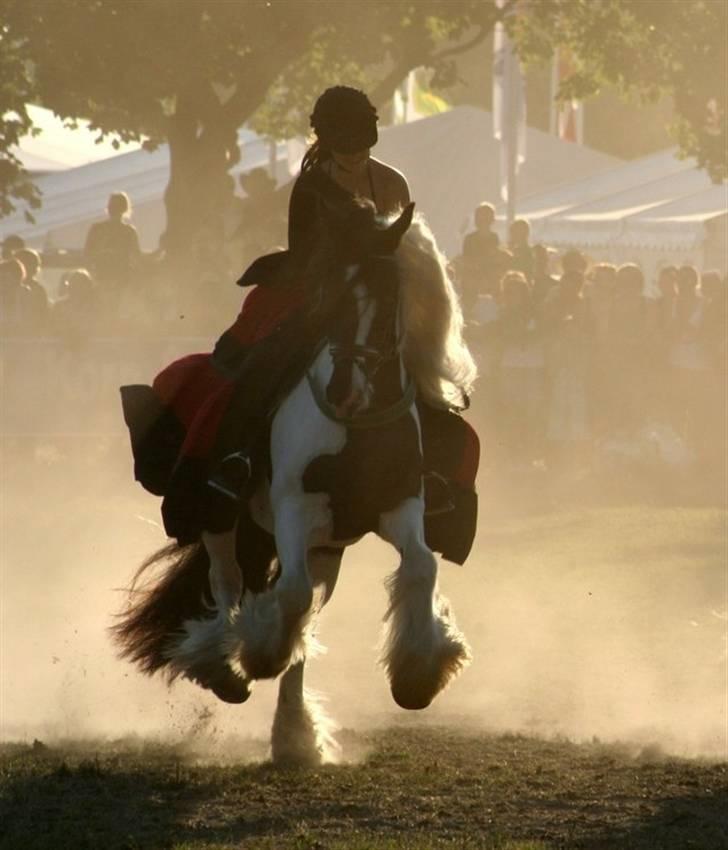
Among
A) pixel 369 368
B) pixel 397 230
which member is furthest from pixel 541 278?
pixel 369 368

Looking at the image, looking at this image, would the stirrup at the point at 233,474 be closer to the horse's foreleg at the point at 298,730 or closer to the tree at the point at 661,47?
the horse's foreleg at the point at 298,730

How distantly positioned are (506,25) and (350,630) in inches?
496

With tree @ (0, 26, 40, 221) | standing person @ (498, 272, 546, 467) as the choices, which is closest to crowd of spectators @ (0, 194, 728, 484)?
standing person @ (498, 272, 546, 467)

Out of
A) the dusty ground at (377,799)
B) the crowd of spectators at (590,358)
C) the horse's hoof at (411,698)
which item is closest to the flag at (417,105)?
the crowd of spectators at (590,358)

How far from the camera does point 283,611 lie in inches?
285

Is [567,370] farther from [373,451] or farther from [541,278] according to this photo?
[373,451]

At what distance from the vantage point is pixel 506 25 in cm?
2330

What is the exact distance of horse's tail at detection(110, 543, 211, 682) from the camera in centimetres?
862

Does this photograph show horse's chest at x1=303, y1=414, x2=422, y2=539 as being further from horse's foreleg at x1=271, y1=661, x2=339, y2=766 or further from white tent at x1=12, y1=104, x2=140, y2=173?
white tent at x1=12, y1=104, x2=140, y2=173

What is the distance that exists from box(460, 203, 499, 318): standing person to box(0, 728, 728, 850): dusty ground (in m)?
10.1

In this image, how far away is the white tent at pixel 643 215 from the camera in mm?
24688

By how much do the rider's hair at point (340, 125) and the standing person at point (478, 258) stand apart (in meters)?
10.7

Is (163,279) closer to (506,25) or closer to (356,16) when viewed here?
(356,16)

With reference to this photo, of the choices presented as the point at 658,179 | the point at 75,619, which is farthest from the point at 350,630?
the point at 658,179
